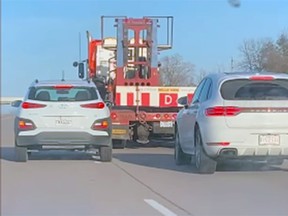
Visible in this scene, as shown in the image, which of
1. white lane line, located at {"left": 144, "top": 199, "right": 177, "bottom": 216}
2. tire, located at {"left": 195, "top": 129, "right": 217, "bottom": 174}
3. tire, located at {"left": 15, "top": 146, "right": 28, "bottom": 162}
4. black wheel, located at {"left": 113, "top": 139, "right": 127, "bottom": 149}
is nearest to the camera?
white lane line, located at {"left": 144, "top": 199, "right": 177, "bottom": 216}

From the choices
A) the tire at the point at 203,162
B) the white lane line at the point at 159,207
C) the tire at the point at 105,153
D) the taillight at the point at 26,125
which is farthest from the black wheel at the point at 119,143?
the white lane line at the point at 159,207

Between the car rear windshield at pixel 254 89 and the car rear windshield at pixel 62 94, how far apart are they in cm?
341

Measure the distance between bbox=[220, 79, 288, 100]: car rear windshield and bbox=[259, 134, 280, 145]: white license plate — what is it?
2.35 ft

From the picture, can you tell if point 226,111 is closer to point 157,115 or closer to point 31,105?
point 31,105

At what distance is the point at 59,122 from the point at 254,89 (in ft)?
13.4

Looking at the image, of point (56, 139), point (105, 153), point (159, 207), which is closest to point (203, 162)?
point (105, 153)

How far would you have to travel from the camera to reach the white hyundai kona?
485 inches

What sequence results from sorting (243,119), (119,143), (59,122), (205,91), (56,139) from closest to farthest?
(243,119), (205,91), (56,139), (59,122), (119,143)

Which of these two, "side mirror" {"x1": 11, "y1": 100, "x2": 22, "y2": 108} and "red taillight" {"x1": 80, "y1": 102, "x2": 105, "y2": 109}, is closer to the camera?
"red taillight" {"x1": 80, "y1": 102, "x2": 105, "y2": 109}

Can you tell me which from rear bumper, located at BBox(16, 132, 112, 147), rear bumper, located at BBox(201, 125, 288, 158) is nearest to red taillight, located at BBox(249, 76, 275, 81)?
rear bumper, located at BBox(201, 125, 288, 158)

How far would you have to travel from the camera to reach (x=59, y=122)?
1444cm

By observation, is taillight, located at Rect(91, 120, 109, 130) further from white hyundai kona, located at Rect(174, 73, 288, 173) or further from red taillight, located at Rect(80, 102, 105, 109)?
white hyundai kona, located at Rect(174, 73, 288, 173)

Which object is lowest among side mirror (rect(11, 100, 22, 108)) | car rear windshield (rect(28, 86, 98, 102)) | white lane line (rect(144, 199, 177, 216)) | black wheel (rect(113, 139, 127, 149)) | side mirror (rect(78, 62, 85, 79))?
black wheel (rect(113, 139, 127, 149))

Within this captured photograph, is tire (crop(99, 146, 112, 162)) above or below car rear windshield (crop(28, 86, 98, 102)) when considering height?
below
